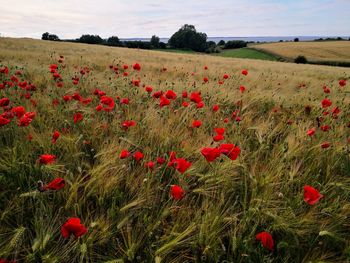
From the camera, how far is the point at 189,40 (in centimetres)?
6419

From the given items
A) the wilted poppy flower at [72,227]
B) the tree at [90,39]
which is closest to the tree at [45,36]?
the tree at [90,39]

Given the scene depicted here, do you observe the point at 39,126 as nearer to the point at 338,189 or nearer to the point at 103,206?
the point at 103,206

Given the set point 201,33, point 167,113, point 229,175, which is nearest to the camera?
point 229,175

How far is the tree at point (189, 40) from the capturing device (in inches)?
2517

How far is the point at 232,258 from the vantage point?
135cm

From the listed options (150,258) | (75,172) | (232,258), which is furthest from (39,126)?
(232,258)

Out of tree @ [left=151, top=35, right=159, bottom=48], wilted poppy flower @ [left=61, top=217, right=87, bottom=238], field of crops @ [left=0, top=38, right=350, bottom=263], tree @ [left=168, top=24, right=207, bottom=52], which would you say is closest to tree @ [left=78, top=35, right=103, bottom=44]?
tree @ [left=151, top=35, right=159, bottom=48]

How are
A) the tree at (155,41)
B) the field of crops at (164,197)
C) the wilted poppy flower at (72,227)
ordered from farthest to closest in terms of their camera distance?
1. the tree at (155,41)
2. the field of crops at (164,197)
3. the wilted poppy flower at (72,227)

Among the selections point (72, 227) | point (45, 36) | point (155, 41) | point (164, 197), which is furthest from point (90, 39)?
point (72, 227)

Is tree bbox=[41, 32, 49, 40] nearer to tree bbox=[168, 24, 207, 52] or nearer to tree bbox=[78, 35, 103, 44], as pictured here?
tree bbox=[78, 35, 103, 44]

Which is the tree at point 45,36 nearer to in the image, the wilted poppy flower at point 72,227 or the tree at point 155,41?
the tree at point 155,41

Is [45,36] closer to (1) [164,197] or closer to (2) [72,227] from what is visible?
(1) [164,197]

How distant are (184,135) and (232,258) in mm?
1159

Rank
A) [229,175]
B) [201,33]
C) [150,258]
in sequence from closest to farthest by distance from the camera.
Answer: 1. [150,258]
2. [229,175]
3. [201,33]
